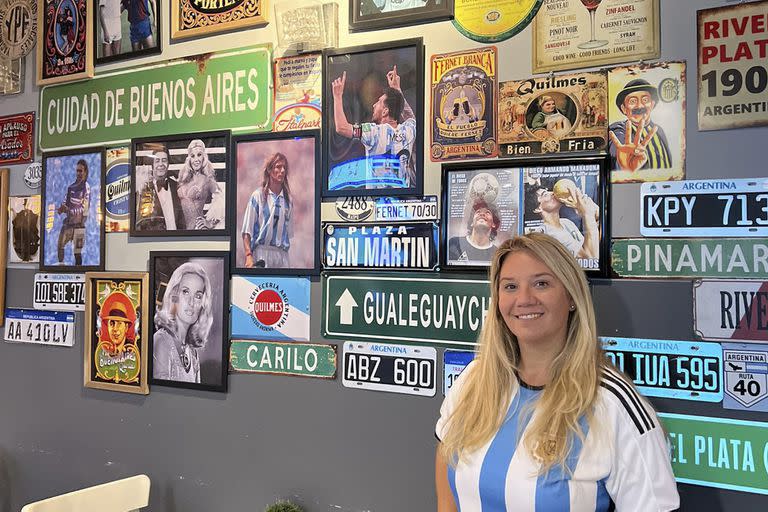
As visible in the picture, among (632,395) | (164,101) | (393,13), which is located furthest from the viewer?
(164,101)

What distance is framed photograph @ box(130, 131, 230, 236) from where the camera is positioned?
2.26 metres

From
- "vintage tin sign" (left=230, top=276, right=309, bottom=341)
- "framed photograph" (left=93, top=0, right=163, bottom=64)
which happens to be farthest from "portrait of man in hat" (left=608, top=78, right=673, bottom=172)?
"framed photograph" (left=93, top=0, right=163, bottom=64)

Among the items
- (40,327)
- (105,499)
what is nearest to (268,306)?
(105,499)

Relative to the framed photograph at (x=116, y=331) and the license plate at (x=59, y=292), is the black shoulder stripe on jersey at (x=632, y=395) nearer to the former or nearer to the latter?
the framed photograph at (x=116, y=331)

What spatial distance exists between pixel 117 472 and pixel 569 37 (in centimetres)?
223

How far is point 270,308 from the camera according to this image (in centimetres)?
215

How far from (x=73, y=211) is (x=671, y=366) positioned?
2.25 meters

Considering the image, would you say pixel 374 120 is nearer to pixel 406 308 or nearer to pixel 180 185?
pixel 406 308

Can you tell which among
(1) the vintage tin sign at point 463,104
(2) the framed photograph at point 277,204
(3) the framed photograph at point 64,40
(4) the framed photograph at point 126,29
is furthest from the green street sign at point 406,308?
(3) the framed photograph at point 64,40

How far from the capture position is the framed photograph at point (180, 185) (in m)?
2.26

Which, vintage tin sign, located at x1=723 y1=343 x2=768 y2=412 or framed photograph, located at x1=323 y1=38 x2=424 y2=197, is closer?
vintage tin sign, located at x1=723 y1=343 x2=768 y2=412

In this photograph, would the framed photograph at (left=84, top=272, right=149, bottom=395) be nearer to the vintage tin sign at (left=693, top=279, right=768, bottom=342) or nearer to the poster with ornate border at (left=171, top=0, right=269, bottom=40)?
the poster with ornate border at (left=171, top=0, right=269, bottom=40)

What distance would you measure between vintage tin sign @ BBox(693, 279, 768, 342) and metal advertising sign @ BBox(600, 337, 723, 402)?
4 cm

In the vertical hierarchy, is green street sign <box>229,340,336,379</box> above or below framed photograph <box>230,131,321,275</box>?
below
